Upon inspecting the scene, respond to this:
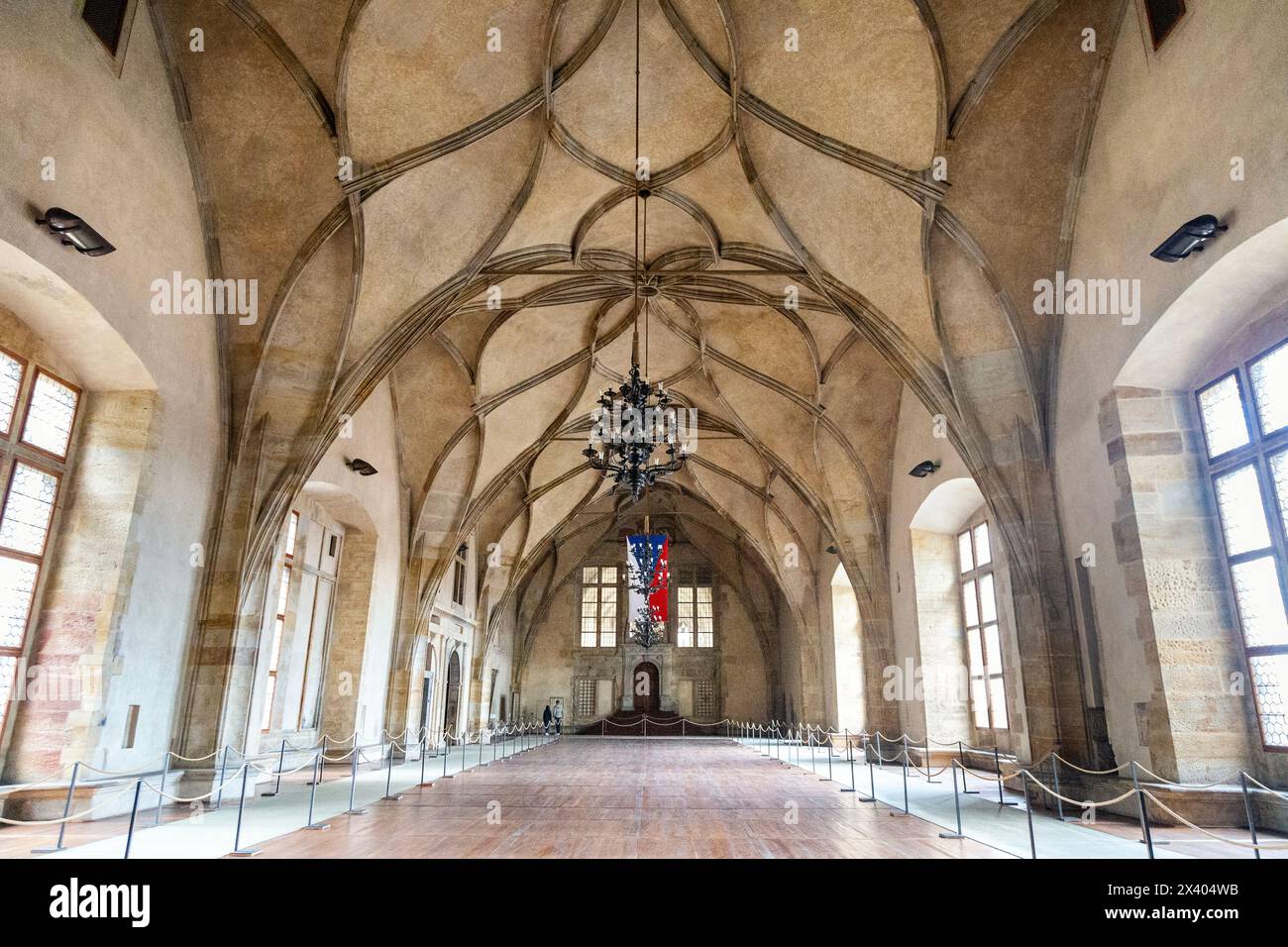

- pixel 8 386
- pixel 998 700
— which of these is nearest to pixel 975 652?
pixel 998 700

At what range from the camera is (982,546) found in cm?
1321

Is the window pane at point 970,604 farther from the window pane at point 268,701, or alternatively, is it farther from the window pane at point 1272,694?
the window pane at point 268,701

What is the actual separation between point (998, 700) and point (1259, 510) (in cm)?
653

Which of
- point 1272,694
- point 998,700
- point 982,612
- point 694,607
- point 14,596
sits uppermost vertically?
point 694,607

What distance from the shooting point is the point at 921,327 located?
1054 cm

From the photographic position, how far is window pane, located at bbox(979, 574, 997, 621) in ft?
42.1

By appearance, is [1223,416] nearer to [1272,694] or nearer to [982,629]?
[1272,694]

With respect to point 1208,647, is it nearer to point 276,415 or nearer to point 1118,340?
point 1118,340

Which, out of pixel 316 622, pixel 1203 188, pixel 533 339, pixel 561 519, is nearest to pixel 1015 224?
pixel 1203 188

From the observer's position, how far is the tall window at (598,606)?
3002 centimetres

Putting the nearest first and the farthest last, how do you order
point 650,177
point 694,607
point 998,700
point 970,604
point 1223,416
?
point 1223,416 < point 650,177 < point 998,700 < point 970,604 < point 694,607

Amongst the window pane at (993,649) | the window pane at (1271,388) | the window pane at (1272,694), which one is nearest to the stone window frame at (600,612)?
the window pane at (993,649)

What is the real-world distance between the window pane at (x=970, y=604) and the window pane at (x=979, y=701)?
103 centimetres

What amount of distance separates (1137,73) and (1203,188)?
68.3 inches
